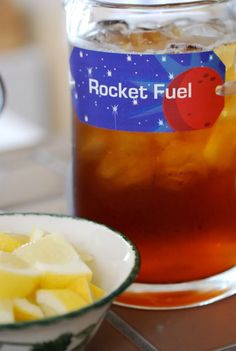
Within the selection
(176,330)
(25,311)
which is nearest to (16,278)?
(25,311)

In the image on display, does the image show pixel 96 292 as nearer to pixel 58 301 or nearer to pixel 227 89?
pixel 58 301

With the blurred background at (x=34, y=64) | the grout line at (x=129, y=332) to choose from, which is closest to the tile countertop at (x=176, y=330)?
the grout line at (x=129, y=332)

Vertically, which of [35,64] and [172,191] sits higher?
[172,191]

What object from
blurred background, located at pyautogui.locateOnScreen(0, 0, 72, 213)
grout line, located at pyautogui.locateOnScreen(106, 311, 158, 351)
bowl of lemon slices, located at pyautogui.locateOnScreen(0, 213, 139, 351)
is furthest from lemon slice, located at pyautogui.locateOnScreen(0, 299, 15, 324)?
blurred background, located at pyautogui.locateOnScreen(0, 0, 72, 213)

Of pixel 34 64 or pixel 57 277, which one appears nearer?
pixel 57 277

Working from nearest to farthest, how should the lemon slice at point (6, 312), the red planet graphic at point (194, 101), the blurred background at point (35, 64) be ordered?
the lemon slice at point (6, 312) → the red planet graphic at point (194, 101) → the blurred background at point (35, 64)

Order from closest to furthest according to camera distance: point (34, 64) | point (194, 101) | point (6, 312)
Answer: point (6, 312), point (194, 101), point (34, 64)

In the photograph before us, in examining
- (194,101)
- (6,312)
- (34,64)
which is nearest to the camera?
(6,312)

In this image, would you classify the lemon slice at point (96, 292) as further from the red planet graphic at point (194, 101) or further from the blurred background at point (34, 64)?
the blurred background at point (34, 64)

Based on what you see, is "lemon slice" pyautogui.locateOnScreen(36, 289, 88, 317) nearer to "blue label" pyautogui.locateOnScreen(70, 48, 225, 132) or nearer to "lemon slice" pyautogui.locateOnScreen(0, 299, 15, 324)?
"lemon slice" pyautogui.locateOnScreen(0, 299, 15, 324)
